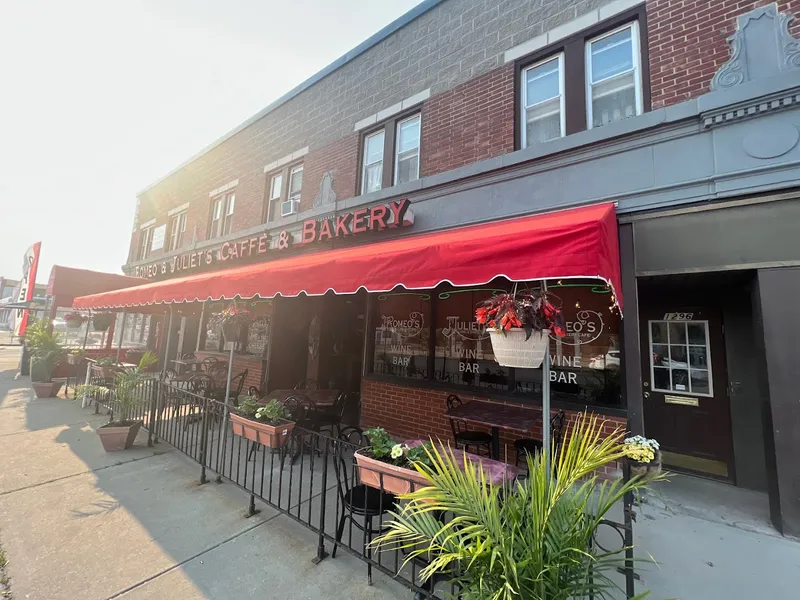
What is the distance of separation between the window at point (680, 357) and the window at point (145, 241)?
65.3 ft

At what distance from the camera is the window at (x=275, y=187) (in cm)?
1073

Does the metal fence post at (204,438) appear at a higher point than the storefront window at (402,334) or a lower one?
lower

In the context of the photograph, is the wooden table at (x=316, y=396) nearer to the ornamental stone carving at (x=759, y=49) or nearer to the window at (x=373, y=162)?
the window at (x=373, y=162)

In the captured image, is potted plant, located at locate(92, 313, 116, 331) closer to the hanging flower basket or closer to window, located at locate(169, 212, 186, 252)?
window, located at locate(169, 212, 186, 252)

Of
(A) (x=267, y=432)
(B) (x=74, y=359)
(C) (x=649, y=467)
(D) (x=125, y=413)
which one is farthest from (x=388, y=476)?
(B) (x=74, y=359)

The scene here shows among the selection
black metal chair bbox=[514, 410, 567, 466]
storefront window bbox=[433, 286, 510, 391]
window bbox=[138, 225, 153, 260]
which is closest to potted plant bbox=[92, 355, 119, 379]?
storefront window bbox=[433, 286, 510, 391]

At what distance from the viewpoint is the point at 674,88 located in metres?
4.79

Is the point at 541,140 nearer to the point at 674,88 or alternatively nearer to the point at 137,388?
the point at 674,88

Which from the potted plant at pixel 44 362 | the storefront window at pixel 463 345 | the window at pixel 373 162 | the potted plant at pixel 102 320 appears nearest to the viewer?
the storefront window at pixel 463 345

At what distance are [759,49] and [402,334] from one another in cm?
649

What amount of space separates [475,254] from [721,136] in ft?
12.5

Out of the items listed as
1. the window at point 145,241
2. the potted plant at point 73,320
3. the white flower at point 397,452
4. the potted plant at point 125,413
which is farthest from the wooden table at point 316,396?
the window at point 145,241

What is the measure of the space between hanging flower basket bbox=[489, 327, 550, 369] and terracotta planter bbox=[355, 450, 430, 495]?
1.17 meters

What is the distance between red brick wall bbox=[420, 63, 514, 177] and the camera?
6.25 metres
